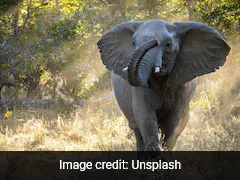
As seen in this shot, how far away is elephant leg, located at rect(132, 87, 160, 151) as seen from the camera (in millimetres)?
5410

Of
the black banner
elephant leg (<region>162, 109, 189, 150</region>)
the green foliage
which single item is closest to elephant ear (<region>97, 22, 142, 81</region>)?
elephant leg (<region>162, 109, 189, 150</region>)

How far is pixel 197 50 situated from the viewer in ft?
18.6

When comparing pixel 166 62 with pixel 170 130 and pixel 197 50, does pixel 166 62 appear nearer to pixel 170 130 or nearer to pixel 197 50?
pixel 197 50

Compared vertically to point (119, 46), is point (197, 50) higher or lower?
higher

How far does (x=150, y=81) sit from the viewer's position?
5375 millimetres

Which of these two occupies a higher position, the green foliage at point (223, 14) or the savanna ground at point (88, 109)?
the green foliage at point (223, 14)

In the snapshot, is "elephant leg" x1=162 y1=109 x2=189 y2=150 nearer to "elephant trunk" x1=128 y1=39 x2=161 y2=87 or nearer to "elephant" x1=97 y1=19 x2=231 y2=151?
"elephant" x1=97 y1=19 x2=231 y2=151

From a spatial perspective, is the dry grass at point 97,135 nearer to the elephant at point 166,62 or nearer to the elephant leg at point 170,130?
the elephant leg at point 170,130

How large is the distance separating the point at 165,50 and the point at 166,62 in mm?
166

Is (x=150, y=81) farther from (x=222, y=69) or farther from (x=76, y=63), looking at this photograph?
(x=76, y=63)

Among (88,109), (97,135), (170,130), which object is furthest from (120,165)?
(88,109)

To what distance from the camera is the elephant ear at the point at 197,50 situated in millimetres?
5547

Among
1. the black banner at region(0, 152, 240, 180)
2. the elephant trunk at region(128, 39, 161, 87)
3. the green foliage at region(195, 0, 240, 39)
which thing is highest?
the elephant trunk at region(128, 39, 161, 87)

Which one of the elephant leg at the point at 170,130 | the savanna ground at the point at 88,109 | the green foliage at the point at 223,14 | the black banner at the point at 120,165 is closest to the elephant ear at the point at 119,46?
the elephant leg at the point at 170,130
